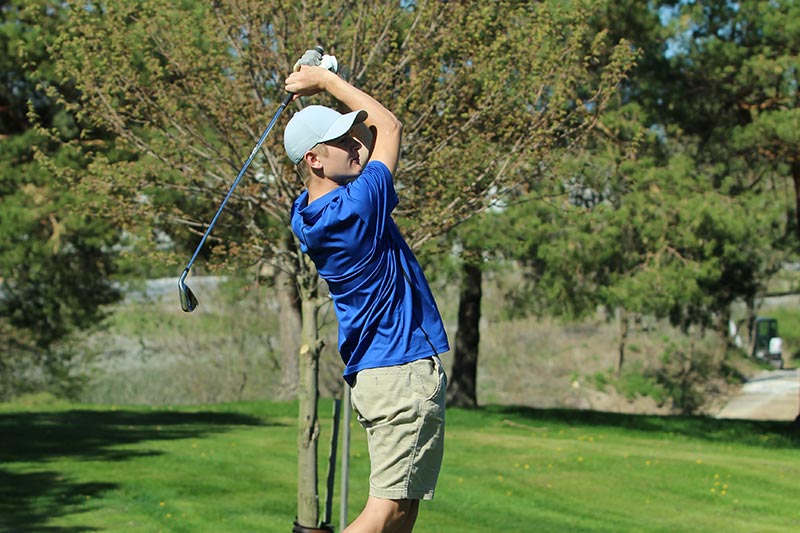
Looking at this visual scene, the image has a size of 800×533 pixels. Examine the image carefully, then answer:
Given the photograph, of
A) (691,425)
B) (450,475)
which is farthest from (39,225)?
(691,425)

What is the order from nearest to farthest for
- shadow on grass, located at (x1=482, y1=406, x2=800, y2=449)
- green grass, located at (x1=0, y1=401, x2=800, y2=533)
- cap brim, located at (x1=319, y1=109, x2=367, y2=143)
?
1. cap brim, located at (x1=319, y1=109, x2=367, y2=143)
2. green grass, located at (x1=0, y1=401, x2=800, y2=533)
3. shadow on grass, located at (x1=482, y1=406, x2=800, y2=449)

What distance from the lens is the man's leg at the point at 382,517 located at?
352 centimetres

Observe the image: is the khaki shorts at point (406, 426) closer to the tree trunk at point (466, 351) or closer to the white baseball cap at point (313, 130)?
the white baseball cap at point (313, 130)

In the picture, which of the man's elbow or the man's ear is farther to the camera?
the man's elbow

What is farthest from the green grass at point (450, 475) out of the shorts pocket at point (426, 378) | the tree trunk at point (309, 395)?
the shorts pocket at point (426, 378)

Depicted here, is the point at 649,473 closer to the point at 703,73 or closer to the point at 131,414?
the point at 703,73

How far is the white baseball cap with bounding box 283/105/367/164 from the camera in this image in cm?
364

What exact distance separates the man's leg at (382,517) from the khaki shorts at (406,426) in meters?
0.03

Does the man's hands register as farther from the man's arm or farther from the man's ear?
the man's ear

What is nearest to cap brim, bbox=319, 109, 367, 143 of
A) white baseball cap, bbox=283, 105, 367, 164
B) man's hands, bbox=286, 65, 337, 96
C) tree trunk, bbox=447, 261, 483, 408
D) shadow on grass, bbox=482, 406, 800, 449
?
white baseball cap, bbox=283, 105, 367, 164

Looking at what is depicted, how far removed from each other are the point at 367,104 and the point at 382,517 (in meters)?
1.35

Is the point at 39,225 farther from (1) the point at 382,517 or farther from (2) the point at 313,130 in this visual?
(1) the point at 382,517

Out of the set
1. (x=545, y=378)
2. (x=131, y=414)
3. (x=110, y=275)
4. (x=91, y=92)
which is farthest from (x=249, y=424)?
(x=545, y=378)

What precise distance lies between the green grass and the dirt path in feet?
29.2
